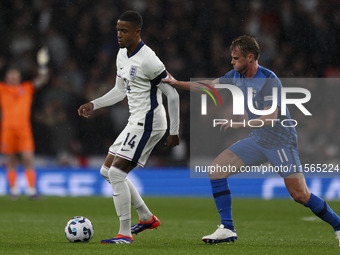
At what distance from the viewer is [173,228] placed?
8531mm

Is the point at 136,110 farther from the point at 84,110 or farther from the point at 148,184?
the point at 148,184

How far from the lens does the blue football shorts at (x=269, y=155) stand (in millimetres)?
6391

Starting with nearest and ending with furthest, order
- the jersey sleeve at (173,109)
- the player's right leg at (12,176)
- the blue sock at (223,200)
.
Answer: the jersey sleeve at (173,109)
the blue sock at (223,200)
the player's right leg at (12,176)

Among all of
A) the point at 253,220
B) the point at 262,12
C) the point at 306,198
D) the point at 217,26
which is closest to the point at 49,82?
the point at 217,26

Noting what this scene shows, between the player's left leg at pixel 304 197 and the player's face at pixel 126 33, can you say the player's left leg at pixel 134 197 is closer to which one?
the player's face at pixel 126 33

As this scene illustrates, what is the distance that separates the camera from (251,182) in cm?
1345

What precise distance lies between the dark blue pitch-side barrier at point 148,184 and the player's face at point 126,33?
708 centimetres

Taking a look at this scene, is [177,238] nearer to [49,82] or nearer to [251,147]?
[251,147]

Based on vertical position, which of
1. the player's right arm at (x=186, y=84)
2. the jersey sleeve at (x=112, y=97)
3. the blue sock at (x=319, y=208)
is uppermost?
the player's right arm at (x=186, y=84)

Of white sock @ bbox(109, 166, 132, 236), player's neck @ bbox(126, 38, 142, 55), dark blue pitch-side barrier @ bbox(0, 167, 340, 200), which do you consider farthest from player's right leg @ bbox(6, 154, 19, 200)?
player's neck @ bbox(126, 38, 142, 55)

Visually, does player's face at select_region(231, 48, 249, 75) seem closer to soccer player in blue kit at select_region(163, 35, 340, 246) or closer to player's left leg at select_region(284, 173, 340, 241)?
soccer player in blue kit at select_region(163, 35, 340, 246)

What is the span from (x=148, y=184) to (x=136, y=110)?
7161mm

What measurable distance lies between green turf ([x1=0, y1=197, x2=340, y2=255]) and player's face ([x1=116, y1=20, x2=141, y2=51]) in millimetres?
1757

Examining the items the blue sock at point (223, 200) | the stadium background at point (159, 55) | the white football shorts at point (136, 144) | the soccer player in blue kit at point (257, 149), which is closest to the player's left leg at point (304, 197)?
the soccer player in blue kit at point (257, 149)
